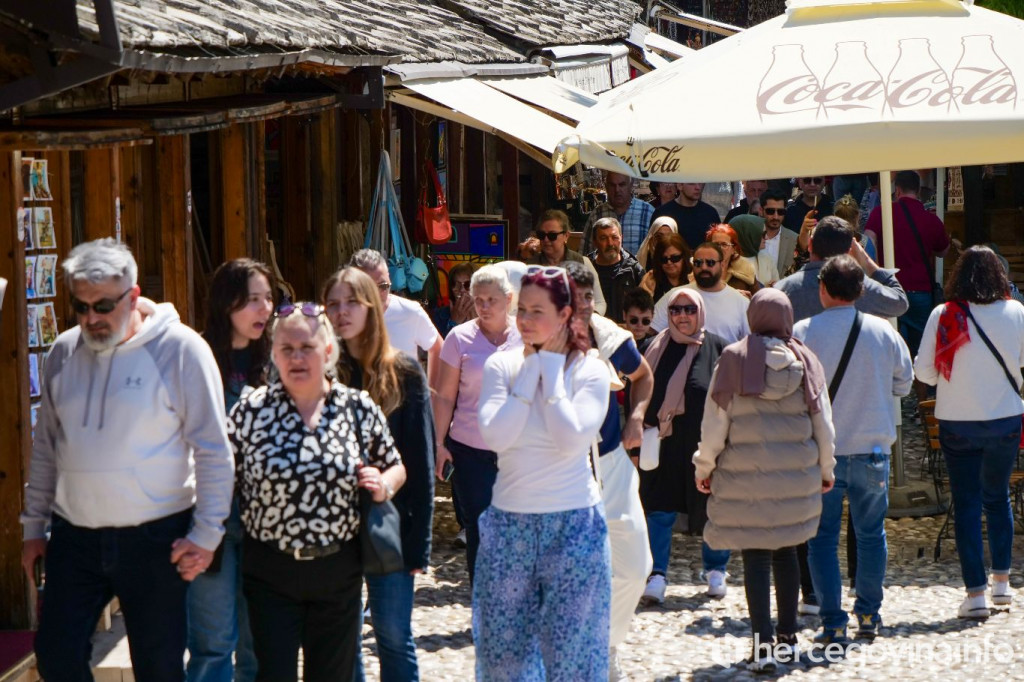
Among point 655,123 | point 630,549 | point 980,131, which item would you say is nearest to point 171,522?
point 630,549

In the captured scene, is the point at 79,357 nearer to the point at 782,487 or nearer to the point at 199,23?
the point at 199,23

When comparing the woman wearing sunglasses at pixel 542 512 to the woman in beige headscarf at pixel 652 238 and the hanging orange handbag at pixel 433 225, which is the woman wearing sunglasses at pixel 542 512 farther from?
the hanging orange handbag at pixel 433 225

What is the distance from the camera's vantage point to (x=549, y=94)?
38.6 feet

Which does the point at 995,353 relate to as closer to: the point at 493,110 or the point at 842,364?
the point at 842,364

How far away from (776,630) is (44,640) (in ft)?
11.1

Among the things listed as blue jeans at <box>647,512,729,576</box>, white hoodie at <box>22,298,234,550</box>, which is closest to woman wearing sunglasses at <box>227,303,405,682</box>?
white hoodie at <box>22,298,234,550</box>

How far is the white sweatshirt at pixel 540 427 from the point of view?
5.03 m

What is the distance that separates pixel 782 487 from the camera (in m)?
6.37

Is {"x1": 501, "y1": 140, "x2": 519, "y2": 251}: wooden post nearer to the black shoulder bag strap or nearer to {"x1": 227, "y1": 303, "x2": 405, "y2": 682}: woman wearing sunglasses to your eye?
the black shoulder bag strap

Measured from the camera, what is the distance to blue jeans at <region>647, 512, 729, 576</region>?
7.83m

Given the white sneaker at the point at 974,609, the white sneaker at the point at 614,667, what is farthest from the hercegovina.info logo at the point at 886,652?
the white sneaker at the point at 614,667

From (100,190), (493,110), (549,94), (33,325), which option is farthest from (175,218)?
(549,94)

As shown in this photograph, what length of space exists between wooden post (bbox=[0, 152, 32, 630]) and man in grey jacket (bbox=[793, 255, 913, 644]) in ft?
11.5

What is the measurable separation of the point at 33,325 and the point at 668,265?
164 inches
